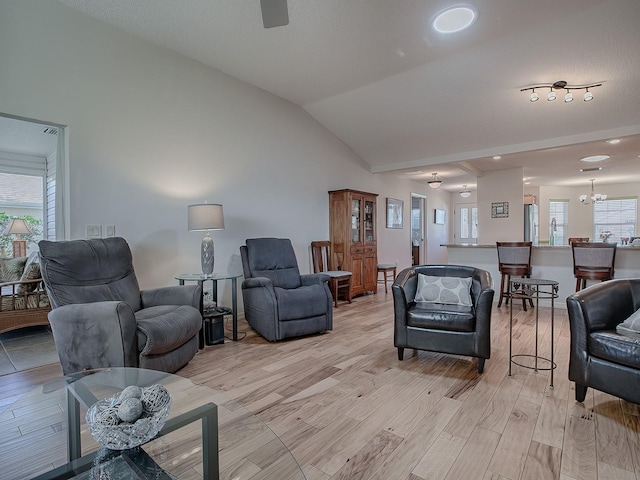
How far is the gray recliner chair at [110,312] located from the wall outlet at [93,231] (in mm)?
320

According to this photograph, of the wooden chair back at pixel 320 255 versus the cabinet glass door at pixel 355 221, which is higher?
the cabinet glass door at pixel 355 221

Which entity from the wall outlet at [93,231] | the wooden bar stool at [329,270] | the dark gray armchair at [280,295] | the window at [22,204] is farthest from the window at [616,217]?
the window at [22,204]

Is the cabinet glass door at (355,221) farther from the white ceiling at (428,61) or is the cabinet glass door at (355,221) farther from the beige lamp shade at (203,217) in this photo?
the beige lamp shade at (203,217)

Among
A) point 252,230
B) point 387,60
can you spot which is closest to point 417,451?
point 252,230

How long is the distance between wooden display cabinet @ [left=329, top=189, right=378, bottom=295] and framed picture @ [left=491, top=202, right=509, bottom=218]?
2.65 m

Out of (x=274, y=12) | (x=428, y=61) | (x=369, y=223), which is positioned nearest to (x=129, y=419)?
(x=274, y=12)

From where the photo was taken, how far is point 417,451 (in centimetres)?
163

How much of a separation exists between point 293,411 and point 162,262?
2.26 meters

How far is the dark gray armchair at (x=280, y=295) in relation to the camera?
10.7ft

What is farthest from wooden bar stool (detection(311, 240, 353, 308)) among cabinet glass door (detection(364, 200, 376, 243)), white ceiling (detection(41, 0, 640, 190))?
white ceiling (detection(41, 0, 640, 190))

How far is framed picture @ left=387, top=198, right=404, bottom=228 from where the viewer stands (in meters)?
7.28

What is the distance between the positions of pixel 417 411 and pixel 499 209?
5.78 meters

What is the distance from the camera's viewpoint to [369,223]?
19.5 feet

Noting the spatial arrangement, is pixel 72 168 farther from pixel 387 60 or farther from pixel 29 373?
pixel 387 60
